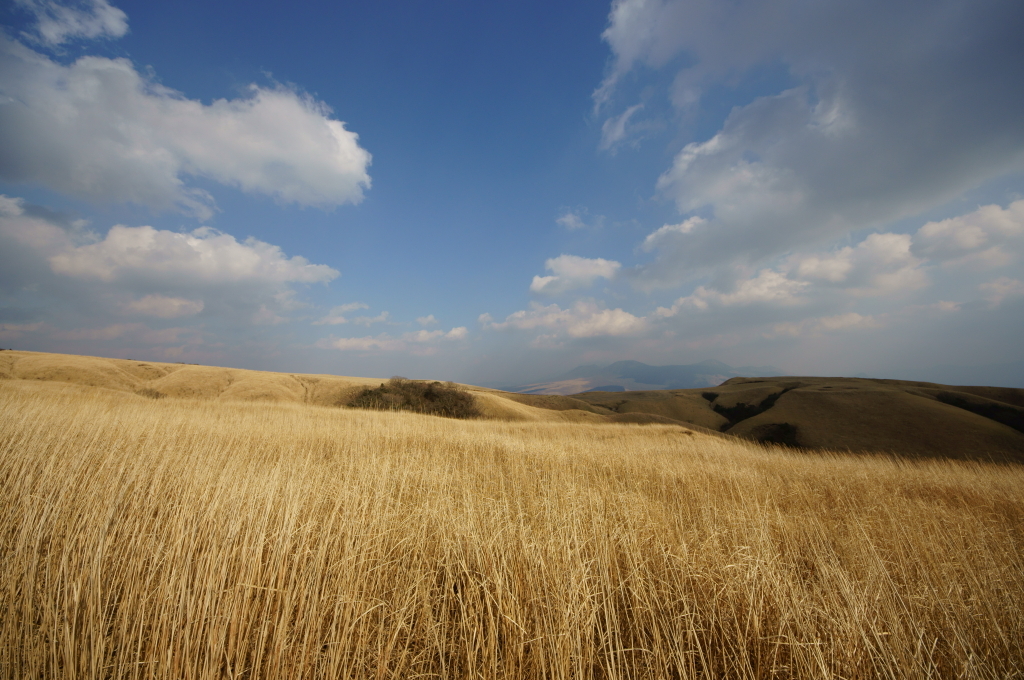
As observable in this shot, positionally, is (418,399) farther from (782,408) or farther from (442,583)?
(782,408)

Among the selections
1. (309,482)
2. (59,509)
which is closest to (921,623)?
(309,482)

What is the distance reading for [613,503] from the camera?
6.30 m

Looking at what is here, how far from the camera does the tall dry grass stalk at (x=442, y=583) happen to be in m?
2.68

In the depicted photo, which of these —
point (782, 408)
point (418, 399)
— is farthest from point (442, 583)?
point (782, 408)

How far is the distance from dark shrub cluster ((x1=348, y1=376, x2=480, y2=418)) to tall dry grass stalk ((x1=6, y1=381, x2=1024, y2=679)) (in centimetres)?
2370

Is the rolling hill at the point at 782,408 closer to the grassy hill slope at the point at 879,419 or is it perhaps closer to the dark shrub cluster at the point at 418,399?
the grassy hill slope at the point at 879,419

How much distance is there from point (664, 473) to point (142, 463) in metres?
11.1

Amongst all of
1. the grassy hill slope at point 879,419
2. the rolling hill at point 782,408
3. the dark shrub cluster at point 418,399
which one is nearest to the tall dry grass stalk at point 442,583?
the dark shrub cluster at point 418,399

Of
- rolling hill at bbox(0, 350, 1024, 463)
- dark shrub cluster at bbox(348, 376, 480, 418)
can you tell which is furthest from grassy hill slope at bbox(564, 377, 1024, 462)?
dark shrub cluster at bbox(348, 376, 480, 418)

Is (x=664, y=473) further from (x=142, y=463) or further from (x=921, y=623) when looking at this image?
(x=142, y=463)

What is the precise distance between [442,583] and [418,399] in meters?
29.4

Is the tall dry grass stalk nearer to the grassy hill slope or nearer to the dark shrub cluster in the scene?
the dark shrub cluster

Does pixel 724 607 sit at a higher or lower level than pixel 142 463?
lower

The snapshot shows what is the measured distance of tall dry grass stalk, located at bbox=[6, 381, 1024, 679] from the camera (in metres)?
2.68
